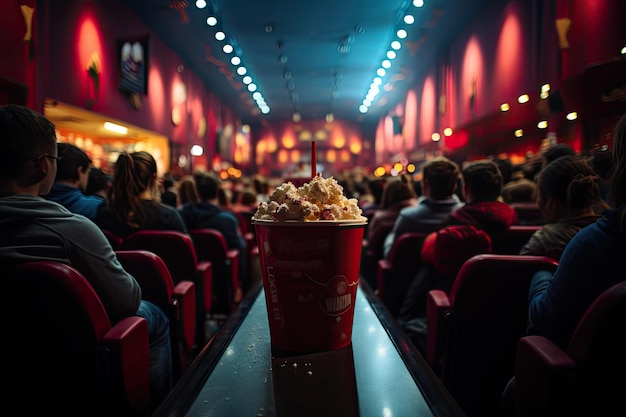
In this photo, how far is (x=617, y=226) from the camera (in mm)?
1259

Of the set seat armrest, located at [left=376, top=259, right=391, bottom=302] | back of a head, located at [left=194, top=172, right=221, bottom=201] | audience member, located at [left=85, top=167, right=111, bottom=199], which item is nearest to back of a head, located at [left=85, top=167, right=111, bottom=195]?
audience member, located at [left=85, top=167, right=111, bottom=199]

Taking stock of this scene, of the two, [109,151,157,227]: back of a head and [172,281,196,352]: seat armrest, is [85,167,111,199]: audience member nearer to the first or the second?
[109,151,157,227]: back of a head

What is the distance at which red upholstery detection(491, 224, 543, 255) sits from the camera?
2455 mm

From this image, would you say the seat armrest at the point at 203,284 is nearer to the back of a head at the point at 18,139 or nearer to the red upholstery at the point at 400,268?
the red upholstery at the point at 400,268

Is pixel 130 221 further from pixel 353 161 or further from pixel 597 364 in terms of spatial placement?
pixel 353 161

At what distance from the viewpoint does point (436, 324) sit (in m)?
2.11

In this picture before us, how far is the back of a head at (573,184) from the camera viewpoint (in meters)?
1.89

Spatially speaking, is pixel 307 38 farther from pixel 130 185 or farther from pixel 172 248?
pixel 172 248

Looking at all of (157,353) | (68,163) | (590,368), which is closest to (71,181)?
(68,163)

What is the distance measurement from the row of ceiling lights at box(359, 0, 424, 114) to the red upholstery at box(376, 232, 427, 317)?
634 cm

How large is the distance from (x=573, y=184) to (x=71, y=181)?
8.10 feet

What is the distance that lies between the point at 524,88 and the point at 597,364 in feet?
21.1

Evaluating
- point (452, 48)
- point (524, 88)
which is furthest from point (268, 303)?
point (452, 48)

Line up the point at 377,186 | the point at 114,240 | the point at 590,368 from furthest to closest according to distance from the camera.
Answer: the point at 377,186, the point at 114,240, the point at 590,368
